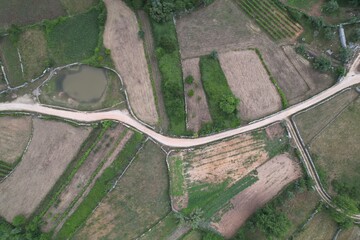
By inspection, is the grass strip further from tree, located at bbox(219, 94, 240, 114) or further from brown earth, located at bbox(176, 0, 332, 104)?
tree, located at bbox(219, 94, 240, 114)

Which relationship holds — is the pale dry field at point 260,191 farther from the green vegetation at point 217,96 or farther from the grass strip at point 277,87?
the green vegetation at point 217,96

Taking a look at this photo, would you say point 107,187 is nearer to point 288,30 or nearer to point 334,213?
point 334,213

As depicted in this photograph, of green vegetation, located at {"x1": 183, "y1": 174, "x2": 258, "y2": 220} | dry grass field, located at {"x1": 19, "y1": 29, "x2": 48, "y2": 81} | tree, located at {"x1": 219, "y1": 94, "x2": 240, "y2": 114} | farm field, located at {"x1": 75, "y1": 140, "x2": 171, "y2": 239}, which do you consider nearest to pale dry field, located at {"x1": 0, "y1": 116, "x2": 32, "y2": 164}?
dry grass field, located at {"x1": 19, "y1": 29, "x2": 48, "y2": 81}

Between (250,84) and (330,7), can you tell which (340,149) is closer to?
(250,84)

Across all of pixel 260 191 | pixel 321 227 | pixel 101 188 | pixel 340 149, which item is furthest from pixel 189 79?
pixel 321 227

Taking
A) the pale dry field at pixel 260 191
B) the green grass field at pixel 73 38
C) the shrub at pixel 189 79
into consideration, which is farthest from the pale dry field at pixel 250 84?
the green grass field at pixel 73 38

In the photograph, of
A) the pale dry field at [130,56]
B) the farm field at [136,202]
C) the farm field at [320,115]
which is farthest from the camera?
the farm field at [320,115]
